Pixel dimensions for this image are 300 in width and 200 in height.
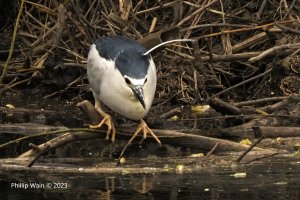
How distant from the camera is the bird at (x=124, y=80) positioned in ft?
18.8

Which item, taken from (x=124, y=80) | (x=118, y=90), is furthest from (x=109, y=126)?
(x=124, y=80)

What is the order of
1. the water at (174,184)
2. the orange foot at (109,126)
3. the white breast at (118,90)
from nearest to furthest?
the water at (174,184), the white breast at (118,90), the orange foot at (109,126)

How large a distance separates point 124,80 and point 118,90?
0.16m

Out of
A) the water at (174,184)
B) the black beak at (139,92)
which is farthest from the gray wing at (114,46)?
the water at (174,184)

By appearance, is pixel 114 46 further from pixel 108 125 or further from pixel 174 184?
pixel 174 184

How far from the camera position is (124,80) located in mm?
5793

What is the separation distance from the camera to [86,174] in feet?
18.6

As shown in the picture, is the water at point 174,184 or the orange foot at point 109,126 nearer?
the water at point 174,184

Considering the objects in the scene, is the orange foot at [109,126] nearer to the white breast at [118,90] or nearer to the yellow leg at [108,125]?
the yellow leg at [108,125]

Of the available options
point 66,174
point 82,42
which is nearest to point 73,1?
point 82,42

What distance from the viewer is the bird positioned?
18.8ft

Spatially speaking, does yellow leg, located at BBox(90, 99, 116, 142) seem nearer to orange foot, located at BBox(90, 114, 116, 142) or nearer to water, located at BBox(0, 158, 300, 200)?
orange foot, located at BBox(90, 114, 116, 142)

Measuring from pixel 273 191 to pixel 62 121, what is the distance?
122 inches

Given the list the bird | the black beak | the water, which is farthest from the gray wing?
the water
